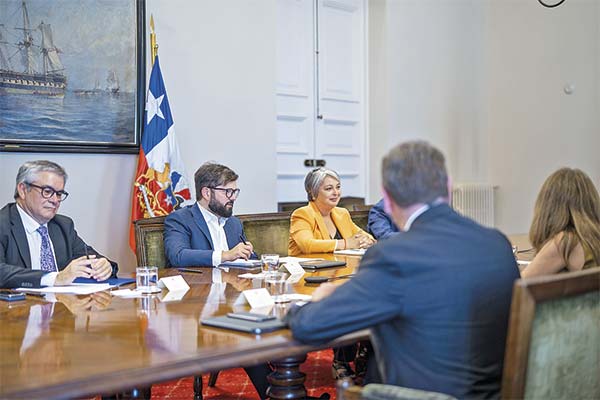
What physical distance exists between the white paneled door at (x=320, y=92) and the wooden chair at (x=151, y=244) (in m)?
2.62

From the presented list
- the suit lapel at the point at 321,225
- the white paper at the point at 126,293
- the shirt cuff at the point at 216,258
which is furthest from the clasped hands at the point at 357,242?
the white paper at the point at 126,293

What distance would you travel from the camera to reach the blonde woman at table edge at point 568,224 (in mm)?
2881

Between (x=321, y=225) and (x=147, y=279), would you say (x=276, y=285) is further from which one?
(x=321, y=225)

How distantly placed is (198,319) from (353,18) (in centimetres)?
557

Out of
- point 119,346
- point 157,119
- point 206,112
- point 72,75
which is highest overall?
point 72,75

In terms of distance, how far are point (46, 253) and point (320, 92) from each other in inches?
159

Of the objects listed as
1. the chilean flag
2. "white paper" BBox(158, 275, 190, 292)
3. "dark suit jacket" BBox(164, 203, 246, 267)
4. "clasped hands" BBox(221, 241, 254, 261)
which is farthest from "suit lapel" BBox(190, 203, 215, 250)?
"white paper" BBox(158, 275, 190, 292)

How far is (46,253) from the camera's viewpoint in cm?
358

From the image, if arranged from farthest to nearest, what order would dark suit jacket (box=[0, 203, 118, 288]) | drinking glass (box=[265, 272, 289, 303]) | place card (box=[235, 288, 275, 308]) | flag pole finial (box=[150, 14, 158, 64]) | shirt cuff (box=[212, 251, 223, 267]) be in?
flag pole finial (box=[150, 14, 158, 64]) < shirt cuff (box=[212, 251, 223, 267]) < dark suit jacket (box=[0, 203, 118, 288]) < drinking glass (box=[265, 272, 289, 303]) < place card (box=[235, 288, 275, 308])

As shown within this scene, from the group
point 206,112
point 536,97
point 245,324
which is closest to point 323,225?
point 206,112

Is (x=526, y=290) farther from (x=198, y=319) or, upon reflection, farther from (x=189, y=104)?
(x=189, y=104)

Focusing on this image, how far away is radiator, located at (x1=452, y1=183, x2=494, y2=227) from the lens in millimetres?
8070

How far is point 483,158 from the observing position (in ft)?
27.8

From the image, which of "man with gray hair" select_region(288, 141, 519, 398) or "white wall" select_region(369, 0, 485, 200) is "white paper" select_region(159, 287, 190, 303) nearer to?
"man with gray hair" select_region(288, 141, 519, 398)
